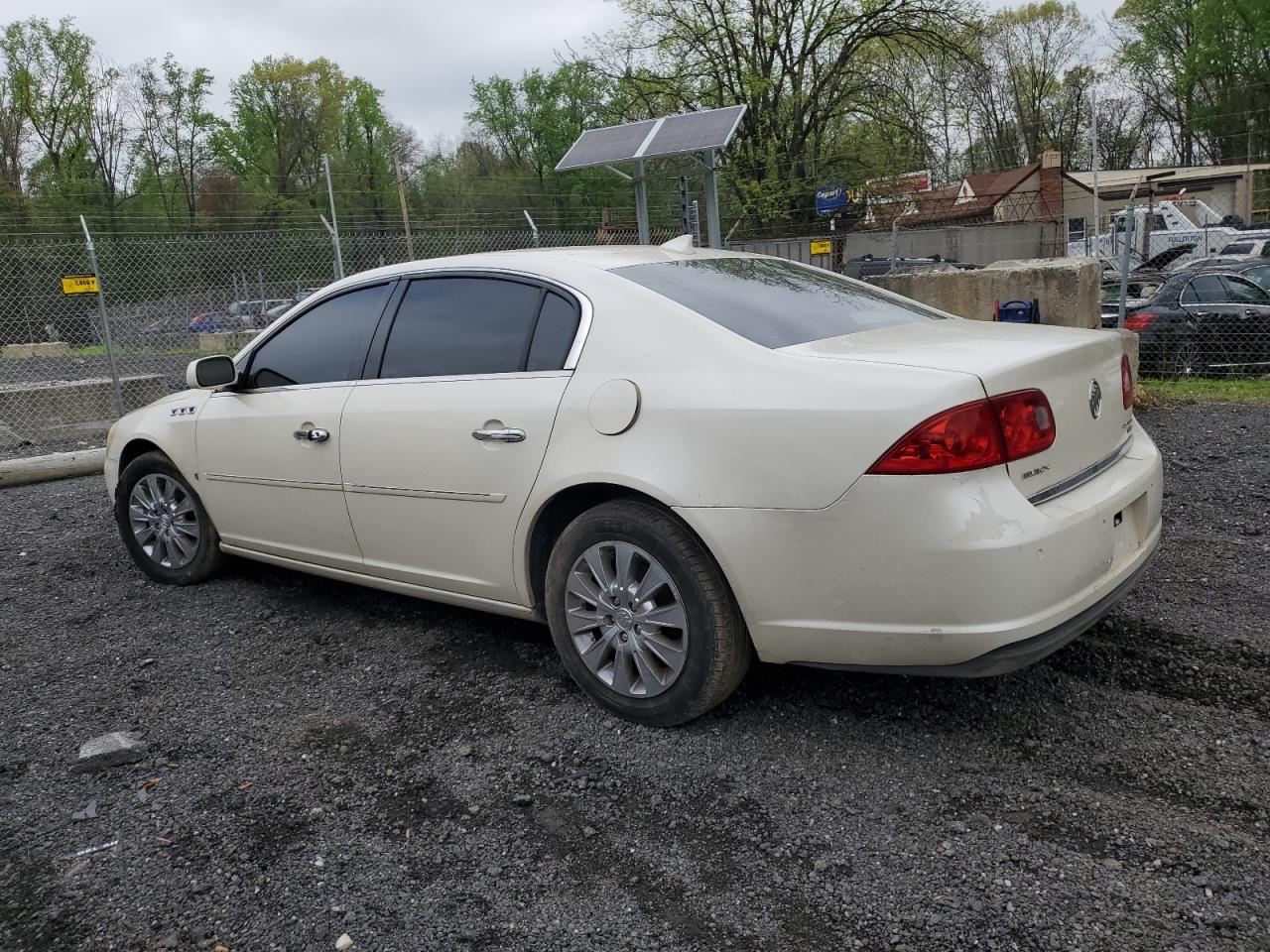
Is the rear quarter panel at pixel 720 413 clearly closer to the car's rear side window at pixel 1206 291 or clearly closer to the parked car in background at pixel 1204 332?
the parked car in background at pixel 1204 332

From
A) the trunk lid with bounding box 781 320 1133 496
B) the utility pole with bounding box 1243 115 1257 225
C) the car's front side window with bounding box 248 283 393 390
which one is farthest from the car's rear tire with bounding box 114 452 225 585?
the utility pole with bounding box 1243 115 1257 225

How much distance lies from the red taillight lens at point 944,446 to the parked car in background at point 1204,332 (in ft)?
31.6

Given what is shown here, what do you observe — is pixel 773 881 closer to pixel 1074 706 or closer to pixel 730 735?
pixel 730 735

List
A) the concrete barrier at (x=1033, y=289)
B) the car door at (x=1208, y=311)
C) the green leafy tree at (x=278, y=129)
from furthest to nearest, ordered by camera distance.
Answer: the green leafy tree at (x=278, y=129), the car door at (x=1208, y=311), the concrete barrier at (x=1033, y=289)

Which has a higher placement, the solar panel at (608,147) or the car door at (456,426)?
the solar panel at (608,147)

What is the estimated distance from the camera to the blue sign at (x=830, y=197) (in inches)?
936

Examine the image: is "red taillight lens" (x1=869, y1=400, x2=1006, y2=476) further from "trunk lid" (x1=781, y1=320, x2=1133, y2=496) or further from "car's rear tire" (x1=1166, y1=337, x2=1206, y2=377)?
"car's rear tire" (x1=1166, y1=337, x2=1206, y2=377)

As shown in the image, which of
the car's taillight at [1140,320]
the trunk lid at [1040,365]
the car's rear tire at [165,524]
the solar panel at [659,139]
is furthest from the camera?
the car's taillight at [1140,320]

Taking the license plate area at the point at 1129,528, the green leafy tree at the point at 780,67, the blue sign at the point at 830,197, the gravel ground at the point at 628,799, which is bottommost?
the gravel ground at the point at 628,799

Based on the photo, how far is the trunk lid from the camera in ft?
9.12

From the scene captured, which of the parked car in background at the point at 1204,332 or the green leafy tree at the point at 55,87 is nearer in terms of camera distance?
the parked car in background at the point at 1204,332

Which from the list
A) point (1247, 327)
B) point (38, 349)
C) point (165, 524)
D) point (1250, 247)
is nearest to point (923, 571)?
point (165, 524)

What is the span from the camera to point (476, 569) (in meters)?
3.66

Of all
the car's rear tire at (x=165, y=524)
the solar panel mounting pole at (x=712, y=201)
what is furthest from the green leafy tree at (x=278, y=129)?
the car's rear tire at (x=165, y=524)
